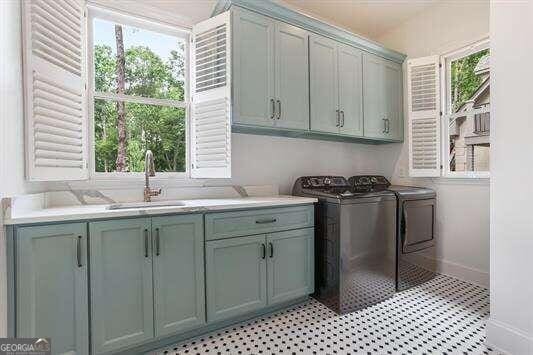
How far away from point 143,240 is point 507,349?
2449mm

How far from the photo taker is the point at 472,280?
2768 millimetres

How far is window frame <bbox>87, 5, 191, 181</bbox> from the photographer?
204cm

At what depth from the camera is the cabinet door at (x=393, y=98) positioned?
323 cm

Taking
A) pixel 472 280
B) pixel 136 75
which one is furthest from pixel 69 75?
pixel 472 280

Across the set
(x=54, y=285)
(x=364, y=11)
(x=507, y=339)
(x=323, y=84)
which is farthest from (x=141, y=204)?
(x=364, y=11)

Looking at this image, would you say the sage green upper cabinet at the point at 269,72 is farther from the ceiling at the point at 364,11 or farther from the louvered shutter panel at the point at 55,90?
the louvered shutter panel at the point at 55,90

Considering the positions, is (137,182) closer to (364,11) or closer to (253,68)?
(253,68)

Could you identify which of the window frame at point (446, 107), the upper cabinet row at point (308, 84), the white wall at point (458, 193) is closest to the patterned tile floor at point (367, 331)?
the white wall at point (458, 193)

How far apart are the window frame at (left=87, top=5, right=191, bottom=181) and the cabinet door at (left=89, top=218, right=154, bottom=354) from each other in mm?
726

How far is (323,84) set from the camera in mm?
2705

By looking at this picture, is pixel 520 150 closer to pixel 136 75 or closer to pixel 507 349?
pixel 507 349

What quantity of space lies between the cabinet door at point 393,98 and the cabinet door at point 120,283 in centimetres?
299

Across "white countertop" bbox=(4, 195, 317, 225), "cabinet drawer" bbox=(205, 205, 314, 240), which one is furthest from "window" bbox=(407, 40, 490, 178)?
"white countertop" bbox=(4, 195, 317, 225)

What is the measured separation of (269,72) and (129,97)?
1.24 metres
